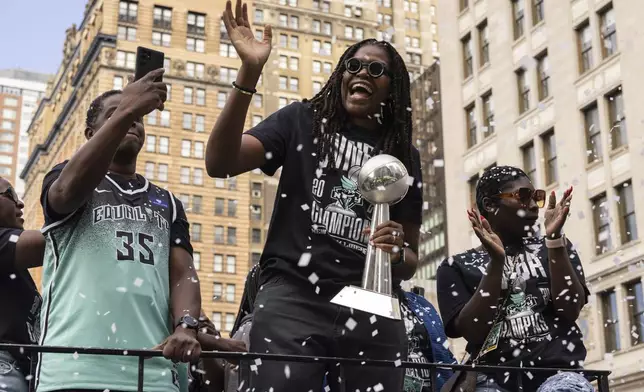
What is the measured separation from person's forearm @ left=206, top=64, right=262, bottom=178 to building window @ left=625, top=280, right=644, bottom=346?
22.4 m

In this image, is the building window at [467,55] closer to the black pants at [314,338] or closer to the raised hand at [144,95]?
the raised hand at [144,95]

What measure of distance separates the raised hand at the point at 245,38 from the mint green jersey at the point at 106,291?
81 cm

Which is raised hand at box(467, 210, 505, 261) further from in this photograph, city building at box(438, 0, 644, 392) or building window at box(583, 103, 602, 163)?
building window at box(583, 103, 602, 163)

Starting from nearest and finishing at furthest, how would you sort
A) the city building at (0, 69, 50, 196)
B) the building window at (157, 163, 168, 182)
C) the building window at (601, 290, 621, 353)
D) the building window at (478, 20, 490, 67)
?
the building window at (601, 290, 621, 353) < the building window at (478, 20, 490, 67) < the building window at (157, 163, 168, 182) < the city building at (0, 69, 50, 196)

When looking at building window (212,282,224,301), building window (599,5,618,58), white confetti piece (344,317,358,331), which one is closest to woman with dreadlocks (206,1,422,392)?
white confetti piece (344,317,358,331)

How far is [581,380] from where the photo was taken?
154 inches

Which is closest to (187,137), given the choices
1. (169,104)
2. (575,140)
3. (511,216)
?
(169,104)

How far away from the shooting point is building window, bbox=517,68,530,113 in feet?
100

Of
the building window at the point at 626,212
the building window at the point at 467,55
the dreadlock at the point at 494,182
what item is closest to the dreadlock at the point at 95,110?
the dreadlock at the point at 494,182

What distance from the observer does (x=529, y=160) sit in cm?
3016

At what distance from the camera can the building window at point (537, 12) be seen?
30.5 metres

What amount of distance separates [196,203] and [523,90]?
5432cm

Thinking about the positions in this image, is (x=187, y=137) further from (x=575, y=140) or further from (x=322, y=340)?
(x=322, y=340)

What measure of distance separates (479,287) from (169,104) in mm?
81617
